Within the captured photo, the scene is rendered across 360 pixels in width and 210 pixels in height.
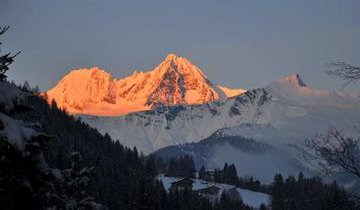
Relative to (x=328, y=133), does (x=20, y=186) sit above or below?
below

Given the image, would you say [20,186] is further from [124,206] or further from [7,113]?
[124,206]

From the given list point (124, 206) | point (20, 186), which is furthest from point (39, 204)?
point (124, 206)

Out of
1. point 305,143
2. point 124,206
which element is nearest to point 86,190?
point 305,143

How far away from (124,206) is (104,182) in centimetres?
1808

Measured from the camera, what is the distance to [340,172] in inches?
671

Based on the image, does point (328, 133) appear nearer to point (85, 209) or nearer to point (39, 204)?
point (39, 204)

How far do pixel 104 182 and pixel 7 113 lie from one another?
151 metres

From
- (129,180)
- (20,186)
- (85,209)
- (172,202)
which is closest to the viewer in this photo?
(20,186)

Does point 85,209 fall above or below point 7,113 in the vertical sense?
below

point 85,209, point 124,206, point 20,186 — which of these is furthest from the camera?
point 124,206

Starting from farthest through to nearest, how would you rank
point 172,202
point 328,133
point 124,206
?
point 172,202 → point 124,206 → point 328,133

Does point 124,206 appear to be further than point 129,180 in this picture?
No

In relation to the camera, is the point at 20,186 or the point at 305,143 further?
the point at 305,143

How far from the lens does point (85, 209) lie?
78.5ft
